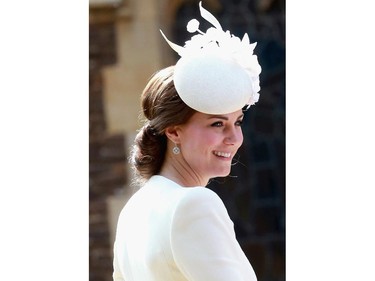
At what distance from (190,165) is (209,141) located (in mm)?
86

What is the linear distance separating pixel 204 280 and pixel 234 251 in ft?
0.35

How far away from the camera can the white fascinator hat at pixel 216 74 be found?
2783mm

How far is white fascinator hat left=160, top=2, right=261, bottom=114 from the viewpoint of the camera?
110 inches

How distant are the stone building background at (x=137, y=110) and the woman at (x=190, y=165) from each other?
17.9 ft

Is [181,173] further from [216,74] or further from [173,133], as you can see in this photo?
[216,74]

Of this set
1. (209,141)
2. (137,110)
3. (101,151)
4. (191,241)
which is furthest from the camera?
(101,151)

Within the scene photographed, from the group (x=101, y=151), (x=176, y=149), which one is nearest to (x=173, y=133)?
(x=176, y=149)

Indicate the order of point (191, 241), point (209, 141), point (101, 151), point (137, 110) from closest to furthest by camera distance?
point (191, 241) < point (209, 141) < point (137, 110) < point (101, 151)

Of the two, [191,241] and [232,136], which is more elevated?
[232,136]

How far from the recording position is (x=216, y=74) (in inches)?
111

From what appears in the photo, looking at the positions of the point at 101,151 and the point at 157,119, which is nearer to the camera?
the point at 157,119

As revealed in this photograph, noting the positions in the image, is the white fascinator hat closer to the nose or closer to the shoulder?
the nose

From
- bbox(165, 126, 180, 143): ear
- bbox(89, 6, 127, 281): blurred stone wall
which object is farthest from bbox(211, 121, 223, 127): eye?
bbox(89, 6, 127, 281): blurred stone wall
